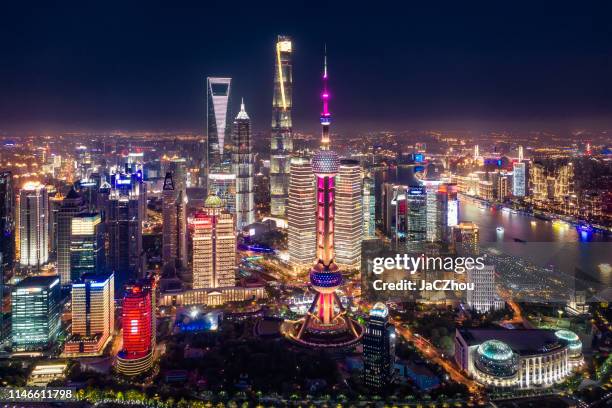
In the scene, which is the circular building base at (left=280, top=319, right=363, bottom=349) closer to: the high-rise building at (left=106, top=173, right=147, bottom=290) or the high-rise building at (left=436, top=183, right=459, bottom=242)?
the high-rise building at (left=106, top=173, right=147, bottom=290)

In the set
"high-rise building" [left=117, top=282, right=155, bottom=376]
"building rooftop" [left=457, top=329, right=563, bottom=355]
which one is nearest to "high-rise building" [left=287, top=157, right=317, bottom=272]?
"high-rise building" [left=117, top=282, right=155, bottom=376]

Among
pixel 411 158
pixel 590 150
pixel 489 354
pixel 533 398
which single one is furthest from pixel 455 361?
pixel 411 158

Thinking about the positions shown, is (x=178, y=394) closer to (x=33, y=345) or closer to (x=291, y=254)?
(x=33, y=345)

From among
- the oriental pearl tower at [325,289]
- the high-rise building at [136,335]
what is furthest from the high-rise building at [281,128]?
the high-rise building at [136,335]

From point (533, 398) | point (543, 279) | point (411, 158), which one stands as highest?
point (411, 158)

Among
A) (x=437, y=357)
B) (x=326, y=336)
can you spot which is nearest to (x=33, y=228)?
(x=326, y=336)

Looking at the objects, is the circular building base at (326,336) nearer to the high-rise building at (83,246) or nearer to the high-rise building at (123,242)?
the high-rise building at (123,242)
